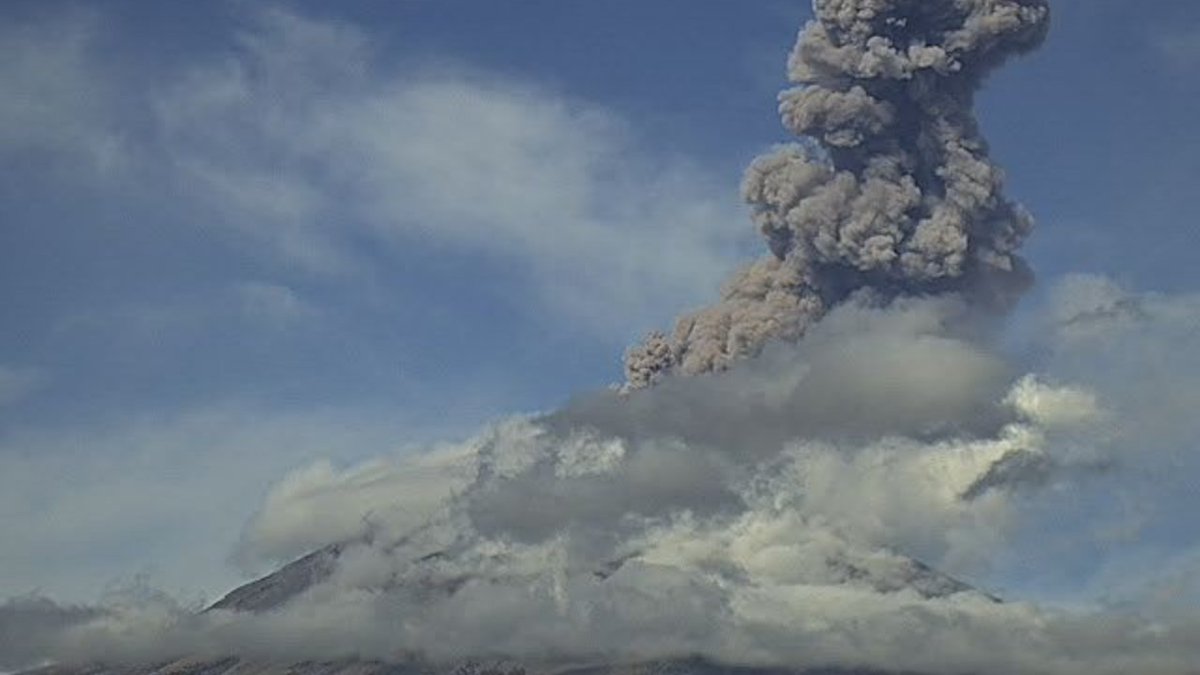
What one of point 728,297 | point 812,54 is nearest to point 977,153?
point 812,54

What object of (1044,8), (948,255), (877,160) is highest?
(1044,8)

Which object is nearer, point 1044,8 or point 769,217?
point 1044,8

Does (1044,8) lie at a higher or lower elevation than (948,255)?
higher

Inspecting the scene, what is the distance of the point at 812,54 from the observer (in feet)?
550

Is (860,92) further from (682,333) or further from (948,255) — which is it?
(682,333)

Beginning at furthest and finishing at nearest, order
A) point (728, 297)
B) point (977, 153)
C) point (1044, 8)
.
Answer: point (728, 297) < point (977, 153) < point (1044, 8)

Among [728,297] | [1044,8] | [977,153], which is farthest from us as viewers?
[728,297]

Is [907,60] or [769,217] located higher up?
[907,60]

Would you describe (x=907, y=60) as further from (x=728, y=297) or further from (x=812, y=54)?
(x=728, y=297)

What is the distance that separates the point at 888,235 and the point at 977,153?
51.5ft

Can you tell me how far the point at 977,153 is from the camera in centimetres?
17550

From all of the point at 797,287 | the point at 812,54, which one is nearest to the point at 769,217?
the point at 797,287

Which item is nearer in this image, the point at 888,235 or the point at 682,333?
the point at 888,235

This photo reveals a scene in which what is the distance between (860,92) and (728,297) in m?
35.7
